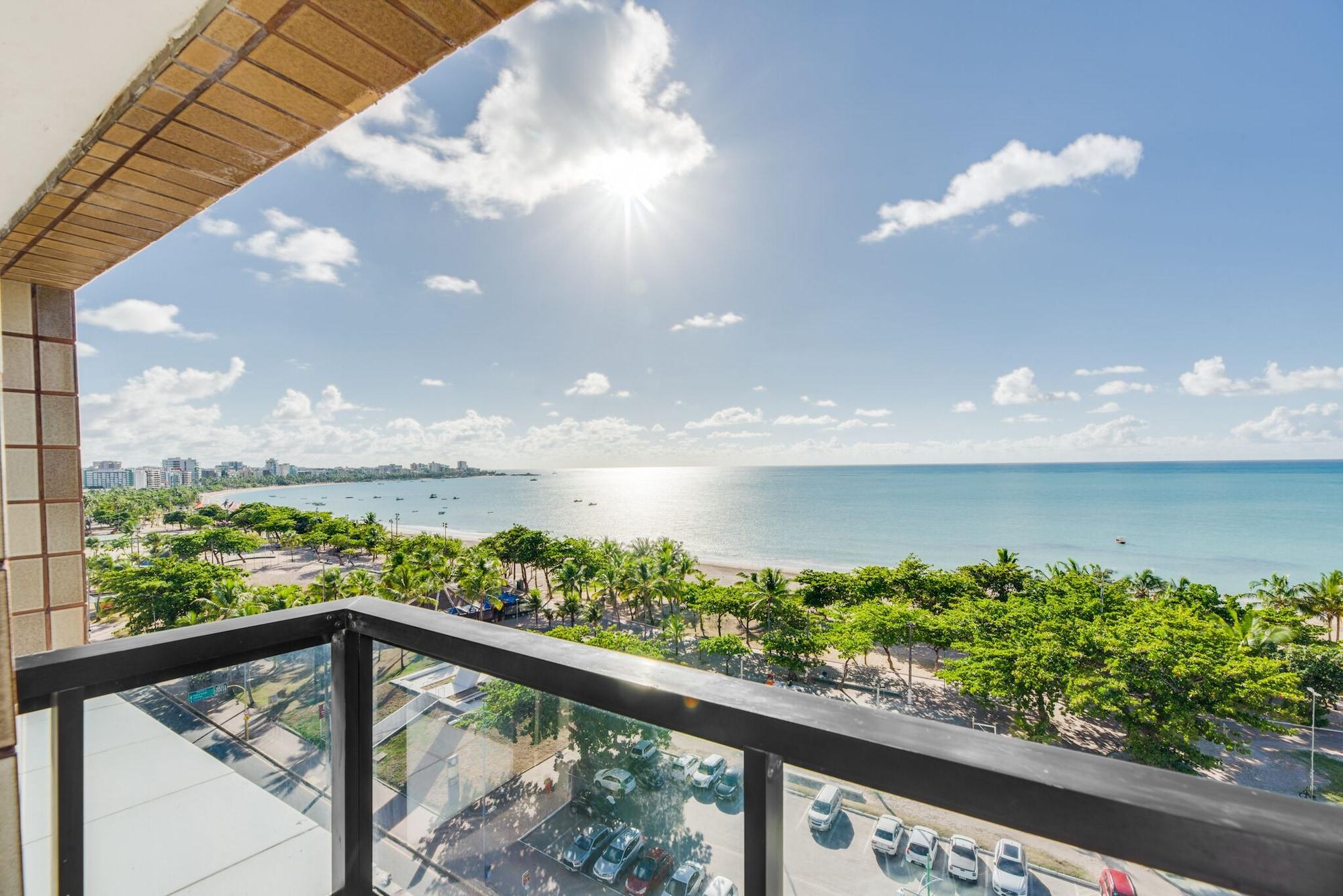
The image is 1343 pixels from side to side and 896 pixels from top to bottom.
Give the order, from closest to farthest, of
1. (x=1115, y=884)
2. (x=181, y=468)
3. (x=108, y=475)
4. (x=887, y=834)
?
(x=1115, y=884) < (x=887, y=834) < (x=108, y=475) < (x=181, y=468)

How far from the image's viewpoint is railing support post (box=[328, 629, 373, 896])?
1119 mm

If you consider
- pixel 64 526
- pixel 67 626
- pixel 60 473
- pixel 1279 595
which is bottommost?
pixel 1279 595

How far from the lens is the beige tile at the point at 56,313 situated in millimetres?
2244

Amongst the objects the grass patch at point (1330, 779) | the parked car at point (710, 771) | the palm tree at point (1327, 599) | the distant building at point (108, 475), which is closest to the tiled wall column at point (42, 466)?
the parked car at point (710, 771)

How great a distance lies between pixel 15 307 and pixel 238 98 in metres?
2.21

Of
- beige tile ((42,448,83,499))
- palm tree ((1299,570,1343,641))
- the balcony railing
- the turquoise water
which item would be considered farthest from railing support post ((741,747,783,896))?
the turquoise water

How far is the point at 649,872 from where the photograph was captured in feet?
2.45

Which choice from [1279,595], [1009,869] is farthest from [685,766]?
[1279,595]

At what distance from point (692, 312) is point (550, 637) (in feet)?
129

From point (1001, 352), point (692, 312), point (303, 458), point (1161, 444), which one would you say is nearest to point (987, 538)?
point (1001, 352)

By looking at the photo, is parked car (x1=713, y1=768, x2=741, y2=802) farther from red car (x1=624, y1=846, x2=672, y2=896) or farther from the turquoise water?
the turquoise water

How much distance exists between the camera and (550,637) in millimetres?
885

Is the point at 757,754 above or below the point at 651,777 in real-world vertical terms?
above

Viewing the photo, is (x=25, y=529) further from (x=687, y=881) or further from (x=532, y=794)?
(x=687, y=881)
